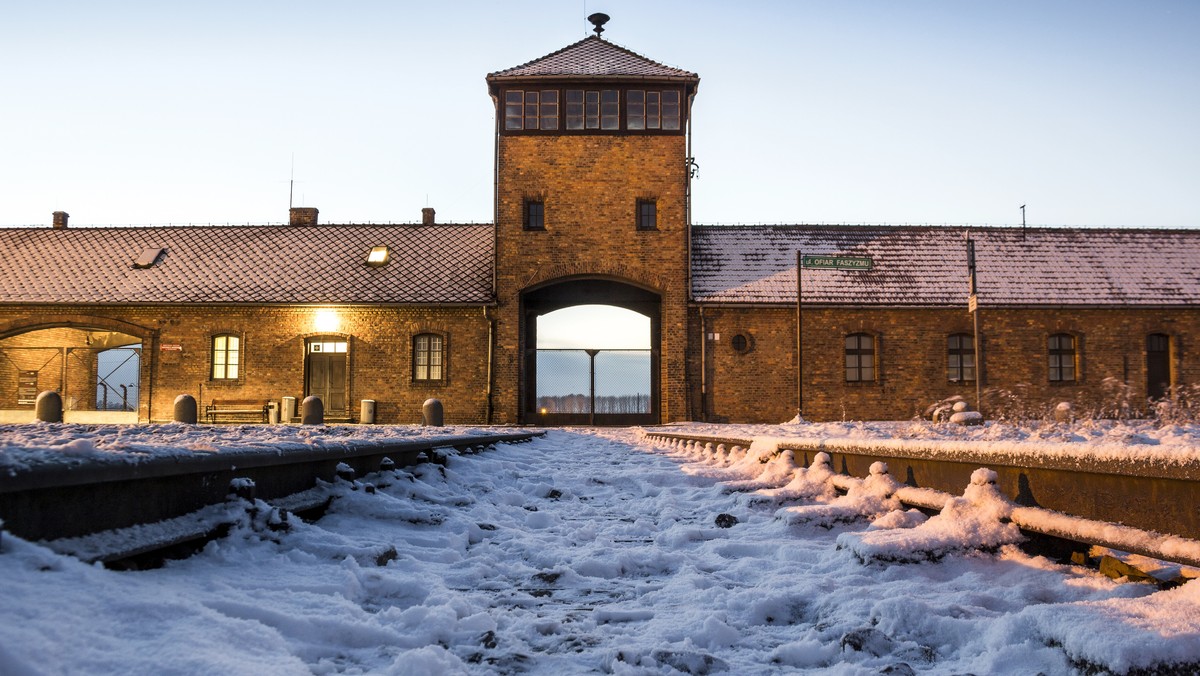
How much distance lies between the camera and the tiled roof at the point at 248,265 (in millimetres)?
25969

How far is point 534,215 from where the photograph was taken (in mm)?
25453

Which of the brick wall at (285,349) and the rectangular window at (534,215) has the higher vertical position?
the rectangular window at (534,215)

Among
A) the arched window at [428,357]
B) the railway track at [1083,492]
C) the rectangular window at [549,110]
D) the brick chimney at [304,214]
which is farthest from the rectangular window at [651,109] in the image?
the railway track at [1083,492]

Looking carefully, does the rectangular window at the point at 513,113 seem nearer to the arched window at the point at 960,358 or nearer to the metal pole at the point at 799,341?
the metal pole at the point at 799,341

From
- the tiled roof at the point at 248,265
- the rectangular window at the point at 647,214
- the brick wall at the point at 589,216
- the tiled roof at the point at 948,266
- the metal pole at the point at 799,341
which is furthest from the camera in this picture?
the tiled roof at the point at 248,265

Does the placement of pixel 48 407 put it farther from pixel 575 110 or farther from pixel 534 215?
pixel 575 110

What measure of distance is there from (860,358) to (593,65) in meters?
11.4

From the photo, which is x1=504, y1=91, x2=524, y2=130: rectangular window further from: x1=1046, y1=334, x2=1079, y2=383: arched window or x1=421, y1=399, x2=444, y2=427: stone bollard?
x1=1046, y1=334, x2=1079, y2=383: arched window

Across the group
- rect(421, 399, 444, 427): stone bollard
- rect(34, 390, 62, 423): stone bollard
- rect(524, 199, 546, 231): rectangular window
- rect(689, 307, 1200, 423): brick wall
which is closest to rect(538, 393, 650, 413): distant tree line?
rect(689, 307, 1200, 423): brick wall

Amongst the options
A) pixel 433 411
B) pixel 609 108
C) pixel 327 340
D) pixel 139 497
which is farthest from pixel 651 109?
pixel 139 497

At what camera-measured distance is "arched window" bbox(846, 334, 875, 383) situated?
998 inches

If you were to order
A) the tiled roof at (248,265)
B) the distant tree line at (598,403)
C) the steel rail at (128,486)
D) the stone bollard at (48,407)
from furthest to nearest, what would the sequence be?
the distant tree line at (598,403)
the tiled roof at (248,265)
the stone bollard at (48,407)
the steel rail at (128,486)

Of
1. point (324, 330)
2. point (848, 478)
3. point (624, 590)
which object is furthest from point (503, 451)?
point (324, 330)

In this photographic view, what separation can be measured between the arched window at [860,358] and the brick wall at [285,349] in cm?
1041
